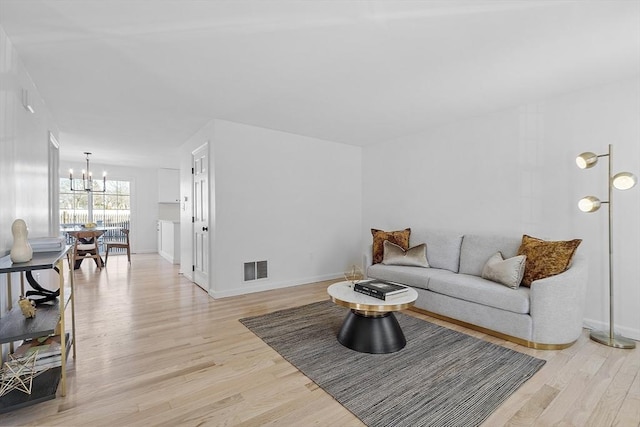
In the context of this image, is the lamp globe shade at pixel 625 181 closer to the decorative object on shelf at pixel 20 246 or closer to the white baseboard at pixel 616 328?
the white baseboard at pixel 616 328

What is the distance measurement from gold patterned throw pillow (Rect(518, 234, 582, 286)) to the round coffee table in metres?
1.26

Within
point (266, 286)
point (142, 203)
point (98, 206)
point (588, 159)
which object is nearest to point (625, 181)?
point (588, 159)

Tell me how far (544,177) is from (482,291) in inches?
59.9

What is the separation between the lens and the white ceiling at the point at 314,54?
73.9 inches

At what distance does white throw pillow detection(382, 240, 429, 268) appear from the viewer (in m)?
3.84

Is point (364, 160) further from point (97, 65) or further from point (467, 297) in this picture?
point (97, 65)

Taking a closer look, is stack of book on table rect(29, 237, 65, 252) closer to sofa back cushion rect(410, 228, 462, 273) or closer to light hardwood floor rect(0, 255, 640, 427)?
light hardwood floor rect(0, 255, 640, 427)

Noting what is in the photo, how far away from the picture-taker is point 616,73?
8.87ft

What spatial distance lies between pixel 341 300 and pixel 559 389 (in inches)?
61.2

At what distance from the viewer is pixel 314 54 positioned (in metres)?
2.38

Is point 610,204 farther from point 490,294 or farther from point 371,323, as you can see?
point 371,323

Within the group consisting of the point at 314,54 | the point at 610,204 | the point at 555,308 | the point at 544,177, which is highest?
the point at 314,54

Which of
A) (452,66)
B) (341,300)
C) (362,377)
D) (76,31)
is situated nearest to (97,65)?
(76,31)

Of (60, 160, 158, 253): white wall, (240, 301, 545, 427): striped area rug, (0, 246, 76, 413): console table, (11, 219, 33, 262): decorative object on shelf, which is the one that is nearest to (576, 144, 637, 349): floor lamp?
(240, 301, 545, 427): striped area rug
